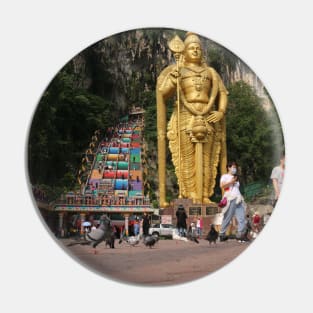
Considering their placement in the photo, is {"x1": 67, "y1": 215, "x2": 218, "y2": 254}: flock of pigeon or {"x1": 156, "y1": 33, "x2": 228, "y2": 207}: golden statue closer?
{"x1": 67, "y1": 215, "x2": 218, "y2": 254}: flock of pigeon

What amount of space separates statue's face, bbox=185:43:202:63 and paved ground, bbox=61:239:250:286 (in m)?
2.41

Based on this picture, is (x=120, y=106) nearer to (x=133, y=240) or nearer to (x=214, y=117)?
(x=214, y=117)

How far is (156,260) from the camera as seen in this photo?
7520mm

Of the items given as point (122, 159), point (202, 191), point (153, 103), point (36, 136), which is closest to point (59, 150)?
point (36, 136)

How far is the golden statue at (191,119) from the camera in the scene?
7.72 metres

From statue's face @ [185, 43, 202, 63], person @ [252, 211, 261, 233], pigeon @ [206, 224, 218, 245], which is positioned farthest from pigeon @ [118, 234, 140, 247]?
statue's face @ [185, 43, 202, 63]

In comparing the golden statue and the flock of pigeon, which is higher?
the golden statue

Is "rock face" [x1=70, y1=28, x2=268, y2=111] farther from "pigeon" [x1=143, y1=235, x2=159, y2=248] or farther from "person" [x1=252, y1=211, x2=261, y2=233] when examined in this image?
"person" [x1=252, y1=211, x2=261, y2=233]

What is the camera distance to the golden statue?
7723 mm

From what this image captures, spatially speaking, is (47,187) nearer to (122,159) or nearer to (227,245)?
(122,159)

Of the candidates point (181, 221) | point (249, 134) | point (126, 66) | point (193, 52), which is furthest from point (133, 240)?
point (193, 52)

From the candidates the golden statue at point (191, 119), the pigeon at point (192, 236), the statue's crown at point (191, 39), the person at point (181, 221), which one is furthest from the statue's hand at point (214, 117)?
the pigeon at point (192, 236)

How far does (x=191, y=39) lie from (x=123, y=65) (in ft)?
3.19

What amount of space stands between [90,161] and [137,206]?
848mm
